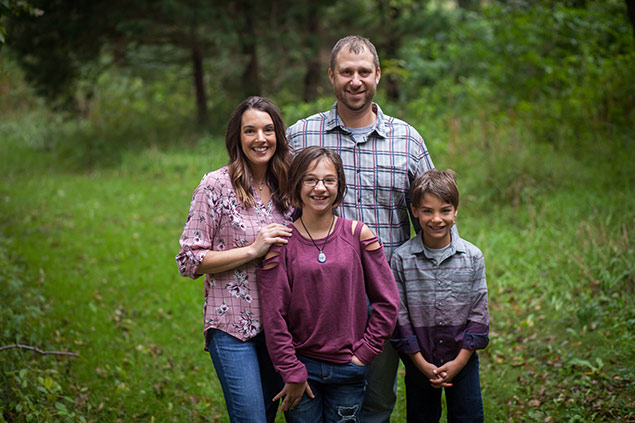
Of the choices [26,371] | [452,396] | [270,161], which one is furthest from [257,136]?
[26,371]

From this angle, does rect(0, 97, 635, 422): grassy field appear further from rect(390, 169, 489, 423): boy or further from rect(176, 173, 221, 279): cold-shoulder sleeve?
rect(176, 173, 221, 279): cold-shoulder sleeve

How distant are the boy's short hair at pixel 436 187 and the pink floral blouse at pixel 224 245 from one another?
0.79 m

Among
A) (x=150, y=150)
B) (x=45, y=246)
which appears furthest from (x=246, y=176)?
(x=150, y=150)

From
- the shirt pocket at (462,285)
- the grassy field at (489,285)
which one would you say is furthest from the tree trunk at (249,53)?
the shirt pocket at (462,285)

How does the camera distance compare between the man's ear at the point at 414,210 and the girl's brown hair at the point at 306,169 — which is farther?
the man's ear at the point at 414,210

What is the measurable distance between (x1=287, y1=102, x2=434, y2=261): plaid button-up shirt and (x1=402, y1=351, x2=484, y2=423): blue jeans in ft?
2.25

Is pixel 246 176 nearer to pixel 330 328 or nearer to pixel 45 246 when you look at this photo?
pixel 330 328

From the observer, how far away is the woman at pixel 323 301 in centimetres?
262

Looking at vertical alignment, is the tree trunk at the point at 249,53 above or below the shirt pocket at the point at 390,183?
above

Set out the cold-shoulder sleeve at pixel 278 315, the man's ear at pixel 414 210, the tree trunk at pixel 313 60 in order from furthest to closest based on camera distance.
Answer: the tree trunk at pixel 313 60 < the man's ear at pixel 414 210 < the cold-shoulder sleeve at pixel 278 315

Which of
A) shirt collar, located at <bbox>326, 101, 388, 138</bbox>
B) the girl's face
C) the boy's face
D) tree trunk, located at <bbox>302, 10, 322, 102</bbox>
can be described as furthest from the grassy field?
tree trunk, located at <bbox>302, 10, 322, 102</bbox>

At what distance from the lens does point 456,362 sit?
9.48 ft

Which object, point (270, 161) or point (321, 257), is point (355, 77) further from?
point (321, 257)

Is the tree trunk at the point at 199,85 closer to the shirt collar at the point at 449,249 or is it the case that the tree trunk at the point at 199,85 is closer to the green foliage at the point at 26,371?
the green foliage at the point at 26,371
